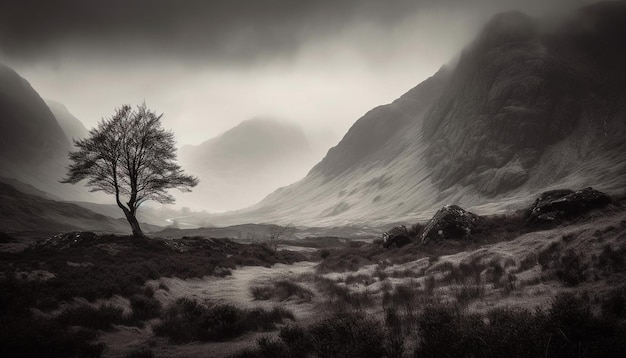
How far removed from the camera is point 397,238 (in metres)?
29.4

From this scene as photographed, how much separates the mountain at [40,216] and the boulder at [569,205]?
82.9m

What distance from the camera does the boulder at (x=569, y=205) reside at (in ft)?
70.5

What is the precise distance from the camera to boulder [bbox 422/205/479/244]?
25078 mm

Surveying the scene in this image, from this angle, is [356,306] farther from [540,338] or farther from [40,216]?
[40,216]

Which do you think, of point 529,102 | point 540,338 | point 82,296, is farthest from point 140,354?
point 529,102

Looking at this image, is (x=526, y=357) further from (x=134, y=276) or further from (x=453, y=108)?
(x=453, y=108)

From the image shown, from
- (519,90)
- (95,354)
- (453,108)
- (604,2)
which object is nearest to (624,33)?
(604,2)

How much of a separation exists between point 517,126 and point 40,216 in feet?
439

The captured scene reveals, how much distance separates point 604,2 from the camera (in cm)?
11425

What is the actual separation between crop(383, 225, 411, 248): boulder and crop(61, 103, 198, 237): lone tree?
60.5ft

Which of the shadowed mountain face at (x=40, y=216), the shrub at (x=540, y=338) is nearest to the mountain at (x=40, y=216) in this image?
the shadowed mountain face at (x=40, y=216)

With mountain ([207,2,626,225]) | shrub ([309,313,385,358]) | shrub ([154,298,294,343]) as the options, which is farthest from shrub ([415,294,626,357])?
mountain ([207,2,626,225])

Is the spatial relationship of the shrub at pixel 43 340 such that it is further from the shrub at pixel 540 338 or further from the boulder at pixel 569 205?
the boulder at pixel 569 205

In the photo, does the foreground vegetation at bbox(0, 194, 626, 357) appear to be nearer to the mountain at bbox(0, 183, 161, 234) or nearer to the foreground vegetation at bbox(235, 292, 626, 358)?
the foreground vegetation at bbox(235, 292, 626, 358)
